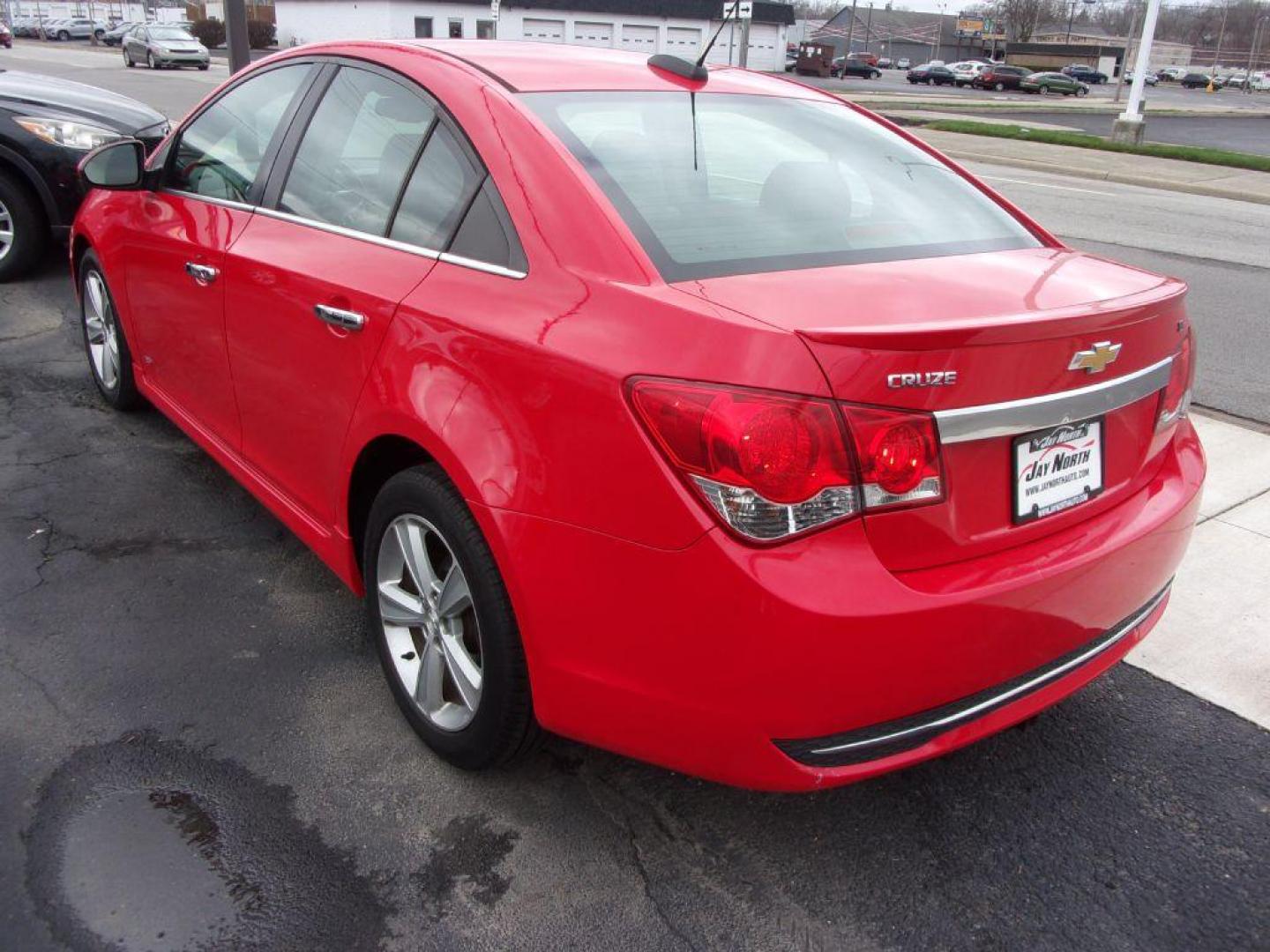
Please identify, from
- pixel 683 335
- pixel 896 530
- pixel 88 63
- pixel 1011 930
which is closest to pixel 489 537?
pixel 683 335

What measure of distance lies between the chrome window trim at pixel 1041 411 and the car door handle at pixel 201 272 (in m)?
2.38

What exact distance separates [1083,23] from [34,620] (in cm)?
13678

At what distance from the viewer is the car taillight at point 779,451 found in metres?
1.88

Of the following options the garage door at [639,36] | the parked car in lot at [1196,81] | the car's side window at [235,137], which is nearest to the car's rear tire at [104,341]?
the car's side window at [235,137]

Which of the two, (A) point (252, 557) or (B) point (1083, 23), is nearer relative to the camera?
(A) point (252, 557)

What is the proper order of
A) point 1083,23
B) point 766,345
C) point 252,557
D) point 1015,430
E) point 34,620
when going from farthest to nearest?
point 1083,23, point 252,557, point 34,620, point 1015,430, point 766,345

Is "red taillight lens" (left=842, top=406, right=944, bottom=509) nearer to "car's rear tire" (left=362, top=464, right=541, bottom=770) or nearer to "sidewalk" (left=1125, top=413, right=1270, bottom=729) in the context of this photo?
"car's rear tire" (left=362, top=464, right=541, bottom=770)

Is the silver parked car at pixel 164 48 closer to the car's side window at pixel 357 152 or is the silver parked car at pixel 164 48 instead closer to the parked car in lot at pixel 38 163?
the parked car in lot at pixel 38 163

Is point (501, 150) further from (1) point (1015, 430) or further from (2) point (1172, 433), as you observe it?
(2) point (1172, 433)

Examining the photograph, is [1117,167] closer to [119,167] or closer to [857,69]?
[119,167]

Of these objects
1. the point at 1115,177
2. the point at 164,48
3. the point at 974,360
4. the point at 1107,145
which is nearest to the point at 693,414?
the point at 974,360

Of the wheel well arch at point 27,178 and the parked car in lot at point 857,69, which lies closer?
the wheel well arch at point 27,178

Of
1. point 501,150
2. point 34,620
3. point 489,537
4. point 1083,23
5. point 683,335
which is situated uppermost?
point 1083,23

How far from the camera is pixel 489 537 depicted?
2232mm
